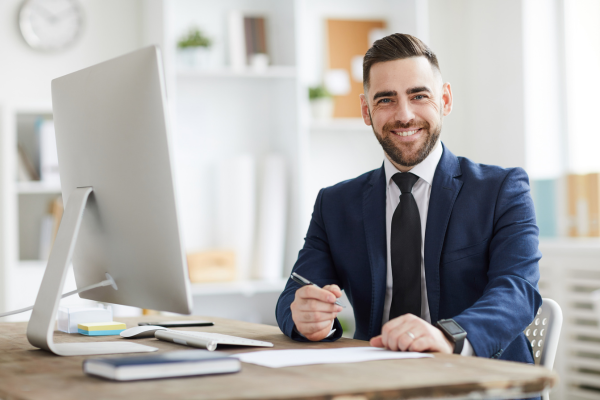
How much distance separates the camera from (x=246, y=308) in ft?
12.0

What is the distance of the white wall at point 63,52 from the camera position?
360 cm

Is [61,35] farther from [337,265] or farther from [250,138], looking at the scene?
[337,265]

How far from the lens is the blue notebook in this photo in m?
0.93

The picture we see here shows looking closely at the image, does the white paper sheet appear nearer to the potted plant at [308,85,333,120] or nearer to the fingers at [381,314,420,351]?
the fingers at [381,314,420,351]

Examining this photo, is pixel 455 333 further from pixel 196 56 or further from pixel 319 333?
pixel 196 56

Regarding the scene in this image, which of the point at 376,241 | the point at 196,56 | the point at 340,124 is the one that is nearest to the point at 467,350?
the point at 376,241

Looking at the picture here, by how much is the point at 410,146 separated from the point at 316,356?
772 millimetres

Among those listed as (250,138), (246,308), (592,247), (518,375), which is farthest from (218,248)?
(518,375)

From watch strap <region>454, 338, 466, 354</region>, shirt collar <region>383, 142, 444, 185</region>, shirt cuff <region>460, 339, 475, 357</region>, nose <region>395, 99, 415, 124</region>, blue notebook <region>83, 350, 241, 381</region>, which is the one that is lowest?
shirt cuff <region>460, 339, 475, 357</region>

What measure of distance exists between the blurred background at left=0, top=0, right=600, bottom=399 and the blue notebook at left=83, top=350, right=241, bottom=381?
230cm

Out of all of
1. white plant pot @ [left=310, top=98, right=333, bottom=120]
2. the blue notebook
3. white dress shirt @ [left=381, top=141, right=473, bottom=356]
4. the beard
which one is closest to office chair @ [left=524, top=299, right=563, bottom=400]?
white dress shirt @ [left=381, top=141, right=473, bottom=356]

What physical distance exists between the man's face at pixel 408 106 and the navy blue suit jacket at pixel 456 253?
74 millimetres

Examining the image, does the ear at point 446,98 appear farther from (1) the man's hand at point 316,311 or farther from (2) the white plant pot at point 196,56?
(2) the white plant pot at point 196,56

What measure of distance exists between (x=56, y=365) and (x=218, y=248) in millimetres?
Result: 2449
